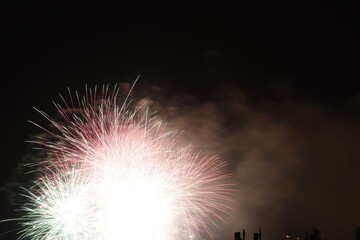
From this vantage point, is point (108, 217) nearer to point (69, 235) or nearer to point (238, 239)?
point (69, 235)

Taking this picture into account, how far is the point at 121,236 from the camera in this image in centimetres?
2761

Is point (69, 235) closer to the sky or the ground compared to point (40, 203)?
closer to the ground

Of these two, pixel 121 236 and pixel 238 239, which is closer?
pixel 238 239

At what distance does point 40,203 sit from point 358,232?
2233cm

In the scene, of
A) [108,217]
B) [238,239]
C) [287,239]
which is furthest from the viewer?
[287,239]

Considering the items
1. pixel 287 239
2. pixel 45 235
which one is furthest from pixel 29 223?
pixel 287 239

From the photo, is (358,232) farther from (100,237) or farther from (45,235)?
(45,235)

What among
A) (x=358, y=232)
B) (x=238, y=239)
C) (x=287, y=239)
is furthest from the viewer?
(x=287, y=239)

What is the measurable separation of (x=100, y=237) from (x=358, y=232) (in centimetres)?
1939

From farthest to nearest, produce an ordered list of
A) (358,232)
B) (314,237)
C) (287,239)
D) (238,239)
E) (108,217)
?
(287,239) → (108,217) → (238,239) → (314,237) → (358,232)

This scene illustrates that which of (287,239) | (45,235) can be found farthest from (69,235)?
(287,239)

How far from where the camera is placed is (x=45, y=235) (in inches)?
1080

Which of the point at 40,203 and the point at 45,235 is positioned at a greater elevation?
the point at 40,203

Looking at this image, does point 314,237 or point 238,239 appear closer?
point 314,237
